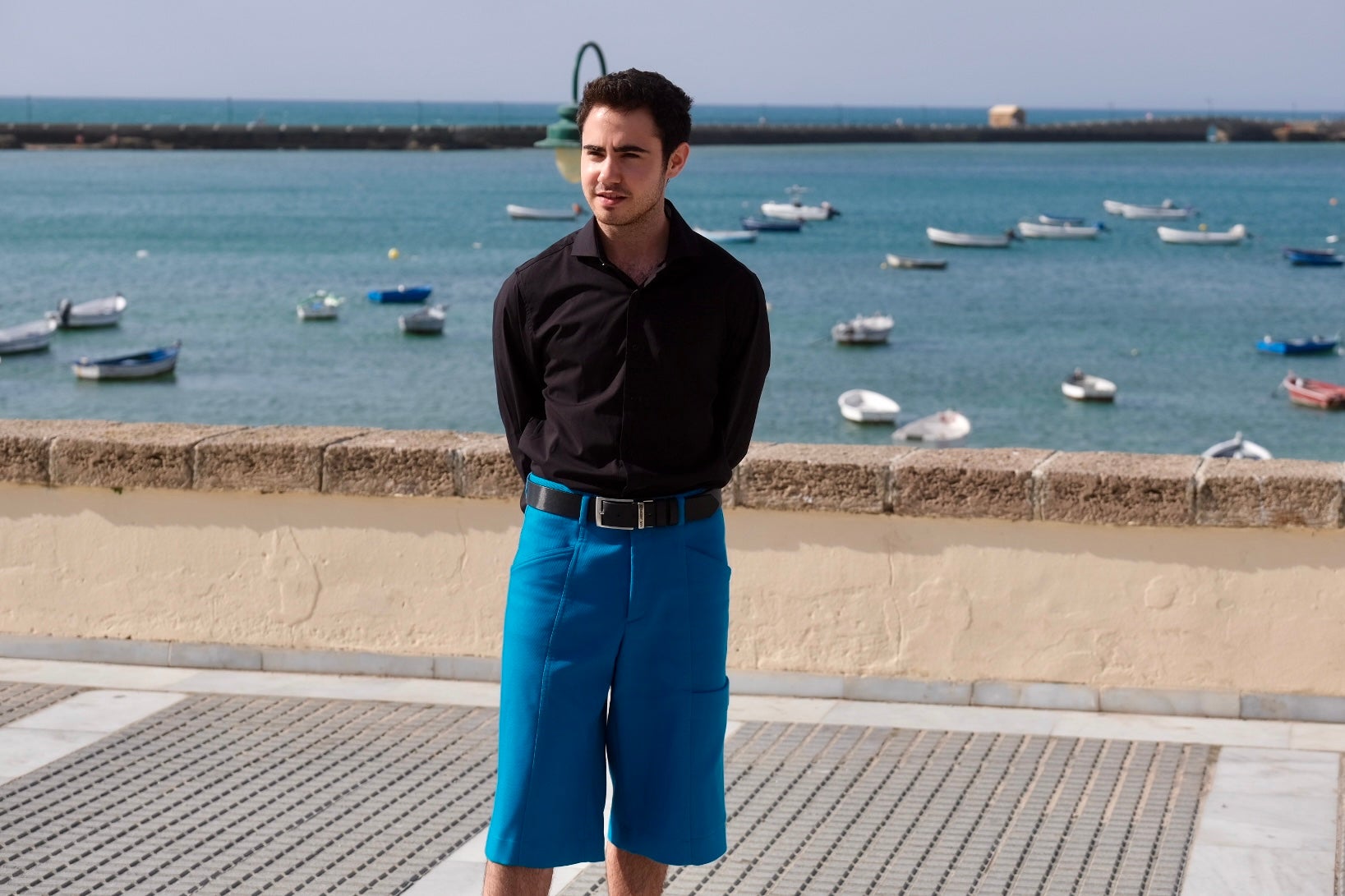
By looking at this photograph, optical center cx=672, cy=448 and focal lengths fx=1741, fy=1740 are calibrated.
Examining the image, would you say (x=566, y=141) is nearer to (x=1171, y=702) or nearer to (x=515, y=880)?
(x=1171, y=702)

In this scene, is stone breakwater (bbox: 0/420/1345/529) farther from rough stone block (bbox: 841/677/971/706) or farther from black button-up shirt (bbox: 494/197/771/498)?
black button-up shirt (bbox: 494/197/771/498)

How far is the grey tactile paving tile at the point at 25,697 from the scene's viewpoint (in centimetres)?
611

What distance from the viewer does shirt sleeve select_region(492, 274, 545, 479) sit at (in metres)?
3.57

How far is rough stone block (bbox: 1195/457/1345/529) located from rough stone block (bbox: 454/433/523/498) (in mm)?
2405

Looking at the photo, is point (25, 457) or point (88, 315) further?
point (88, 315)

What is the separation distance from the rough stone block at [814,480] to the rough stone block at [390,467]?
3.59ft

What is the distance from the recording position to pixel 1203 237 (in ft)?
323

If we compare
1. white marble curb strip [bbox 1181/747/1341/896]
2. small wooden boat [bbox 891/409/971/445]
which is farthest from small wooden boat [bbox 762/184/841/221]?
white marble curb strip [bbox 1181/747/1341/896]

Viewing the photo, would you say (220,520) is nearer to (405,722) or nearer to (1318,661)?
(405,722)

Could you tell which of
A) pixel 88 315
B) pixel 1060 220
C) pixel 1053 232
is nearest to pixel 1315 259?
pixel 1053 232

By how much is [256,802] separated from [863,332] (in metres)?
53.9

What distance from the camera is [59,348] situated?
2393 inches

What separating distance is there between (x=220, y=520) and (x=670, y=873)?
2.70 metres

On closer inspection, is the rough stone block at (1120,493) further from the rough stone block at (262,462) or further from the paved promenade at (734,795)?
the rough stone block at (262,462)
